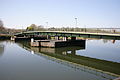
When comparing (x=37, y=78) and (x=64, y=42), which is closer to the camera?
(x=37, y=78)

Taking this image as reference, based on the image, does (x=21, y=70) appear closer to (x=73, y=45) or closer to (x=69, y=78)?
(x=69, y=78)

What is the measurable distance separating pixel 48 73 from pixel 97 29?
780 inches

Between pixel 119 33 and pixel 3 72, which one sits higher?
pixel 119 33

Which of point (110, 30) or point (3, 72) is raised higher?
point (110, 30)

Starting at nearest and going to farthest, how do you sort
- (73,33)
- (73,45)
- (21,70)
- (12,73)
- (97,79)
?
(97,79) → (12,73) → (21,70) → (73,33) → (73,45)

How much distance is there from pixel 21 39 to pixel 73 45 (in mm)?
32877

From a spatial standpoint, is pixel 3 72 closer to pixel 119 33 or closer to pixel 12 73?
pixel 12 73

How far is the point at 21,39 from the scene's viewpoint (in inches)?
2746

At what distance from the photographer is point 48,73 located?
1800 cm

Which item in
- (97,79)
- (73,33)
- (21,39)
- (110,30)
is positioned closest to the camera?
(97,79)

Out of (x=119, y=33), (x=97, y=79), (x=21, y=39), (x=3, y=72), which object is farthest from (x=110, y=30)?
(x=21, y=39)

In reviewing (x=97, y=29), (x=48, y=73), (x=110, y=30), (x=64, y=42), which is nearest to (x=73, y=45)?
(x=64, y=42)

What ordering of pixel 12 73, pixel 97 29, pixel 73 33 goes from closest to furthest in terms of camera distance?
pixel 12 73, pixel 97 29, pixel 73 33

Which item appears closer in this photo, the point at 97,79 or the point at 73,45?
the point at 97,79
